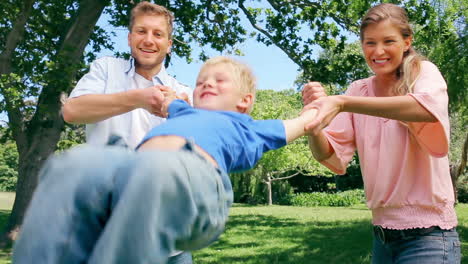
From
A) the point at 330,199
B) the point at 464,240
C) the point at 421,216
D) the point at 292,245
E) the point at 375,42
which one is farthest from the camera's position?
the point at 330,199

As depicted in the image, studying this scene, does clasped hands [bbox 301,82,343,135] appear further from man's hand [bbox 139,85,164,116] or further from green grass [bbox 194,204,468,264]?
green grass [bbox 194,204,468,264]

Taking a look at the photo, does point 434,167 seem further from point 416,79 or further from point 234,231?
point 234,231

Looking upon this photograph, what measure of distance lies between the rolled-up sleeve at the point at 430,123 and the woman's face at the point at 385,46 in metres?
0.21

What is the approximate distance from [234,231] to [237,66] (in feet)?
41.4

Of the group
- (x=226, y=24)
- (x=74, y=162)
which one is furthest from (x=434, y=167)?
(x=226, y=24)

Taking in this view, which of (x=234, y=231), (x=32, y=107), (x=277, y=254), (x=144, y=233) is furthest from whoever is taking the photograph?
(x=234, y=231)

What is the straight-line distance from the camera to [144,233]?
1754 millimetres

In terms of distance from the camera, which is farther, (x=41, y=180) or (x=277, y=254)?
(x=277, y=254)

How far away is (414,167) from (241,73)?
1.09m

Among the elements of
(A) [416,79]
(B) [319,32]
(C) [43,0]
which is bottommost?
(A) [416,79]

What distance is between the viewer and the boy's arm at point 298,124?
2635 mm

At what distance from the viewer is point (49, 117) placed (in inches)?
479

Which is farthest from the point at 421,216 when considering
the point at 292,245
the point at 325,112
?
the point at 292,245

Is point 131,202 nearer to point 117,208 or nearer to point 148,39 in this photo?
point 117,208
